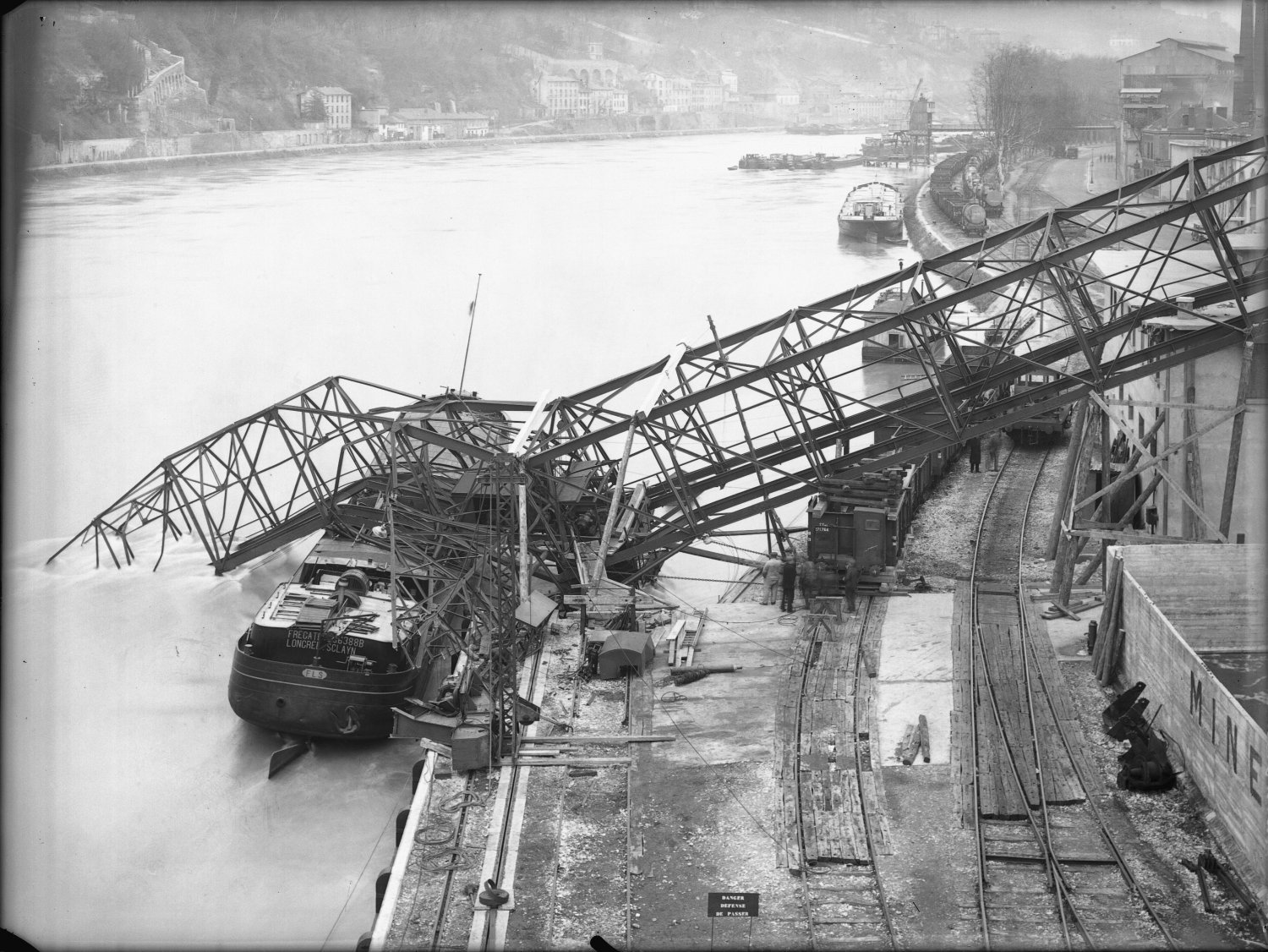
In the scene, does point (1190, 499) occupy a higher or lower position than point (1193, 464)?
lower

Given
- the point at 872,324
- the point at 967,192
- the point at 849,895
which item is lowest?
the point at 849,895

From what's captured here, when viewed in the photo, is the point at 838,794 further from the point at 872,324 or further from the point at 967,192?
the point at 967,192

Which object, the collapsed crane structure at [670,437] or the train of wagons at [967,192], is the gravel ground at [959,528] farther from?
the train of wagons at [967,192]

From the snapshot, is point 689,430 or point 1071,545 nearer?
point 1071,545

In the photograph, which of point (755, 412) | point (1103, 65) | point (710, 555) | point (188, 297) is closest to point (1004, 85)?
point (1103, 65)

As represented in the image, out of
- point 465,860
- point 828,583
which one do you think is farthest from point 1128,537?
point 465,860

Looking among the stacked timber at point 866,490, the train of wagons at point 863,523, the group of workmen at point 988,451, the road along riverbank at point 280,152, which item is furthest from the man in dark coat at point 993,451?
the road along riverbank at point 280,152

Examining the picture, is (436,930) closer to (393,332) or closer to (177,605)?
(177,605)

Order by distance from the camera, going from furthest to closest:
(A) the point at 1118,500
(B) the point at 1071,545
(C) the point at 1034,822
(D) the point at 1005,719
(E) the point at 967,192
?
(E) the point at 967,192 < (A) the point at 1118,500 < (B) the point at 1071,545 < (D) the point at 1005,719 < (C) the point at 1034,822
